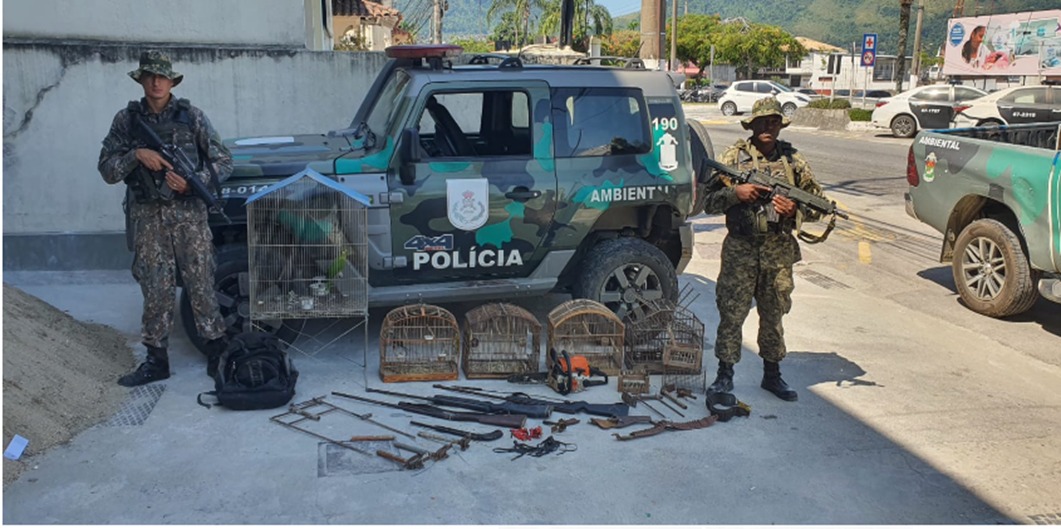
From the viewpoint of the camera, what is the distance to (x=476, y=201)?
19.8ft

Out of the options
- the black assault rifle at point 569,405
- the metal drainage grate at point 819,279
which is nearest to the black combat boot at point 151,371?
the black assault rifle at point 569,405

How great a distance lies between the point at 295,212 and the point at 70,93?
358cm

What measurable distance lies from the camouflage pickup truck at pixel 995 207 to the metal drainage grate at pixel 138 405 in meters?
6.62

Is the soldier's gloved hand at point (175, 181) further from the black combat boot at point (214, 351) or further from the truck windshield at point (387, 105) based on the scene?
the truck windshield at point (387, 105)

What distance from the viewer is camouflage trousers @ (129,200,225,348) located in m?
5.37

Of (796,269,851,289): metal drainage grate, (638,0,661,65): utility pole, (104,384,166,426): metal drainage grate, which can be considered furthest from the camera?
(638,0,661,65): utility pole

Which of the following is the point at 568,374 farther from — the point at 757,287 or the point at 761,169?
the point at 761,169

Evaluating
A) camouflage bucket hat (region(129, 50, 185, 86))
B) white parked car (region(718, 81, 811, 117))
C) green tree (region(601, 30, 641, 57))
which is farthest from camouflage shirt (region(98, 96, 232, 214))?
green tree (region(601, 30, 641, 57))

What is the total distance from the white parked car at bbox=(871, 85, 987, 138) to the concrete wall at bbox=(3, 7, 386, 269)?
20.2 metres

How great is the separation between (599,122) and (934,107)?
20.2m

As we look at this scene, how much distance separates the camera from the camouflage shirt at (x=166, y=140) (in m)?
5.26

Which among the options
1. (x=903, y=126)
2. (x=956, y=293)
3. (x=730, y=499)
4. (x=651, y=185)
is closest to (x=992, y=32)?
(x=903, y=126)

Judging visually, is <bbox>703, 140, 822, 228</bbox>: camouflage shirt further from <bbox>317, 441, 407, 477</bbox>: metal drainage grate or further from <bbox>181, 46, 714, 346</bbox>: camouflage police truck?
<bbox>317, 441, 407, 477</bbox>: metal drainage grate

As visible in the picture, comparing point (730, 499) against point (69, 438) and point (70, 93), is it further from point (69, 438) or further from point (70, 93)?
point (70, 93)
